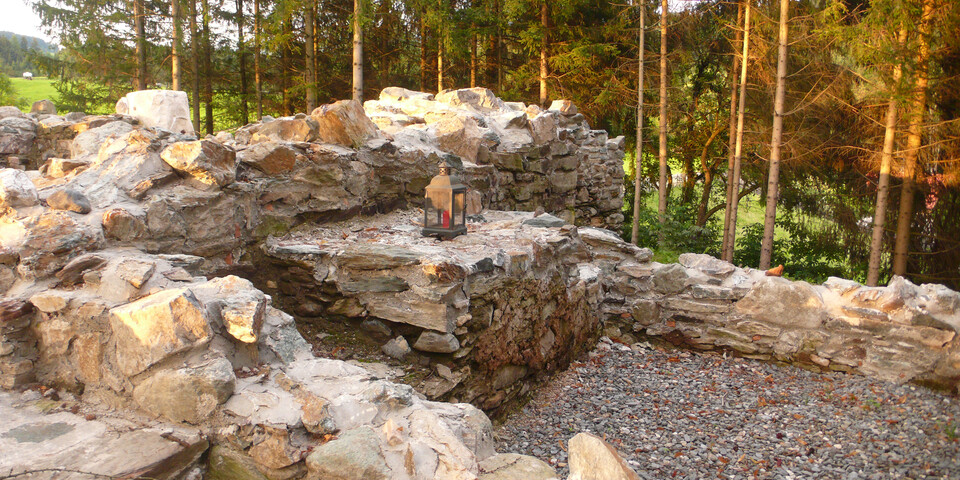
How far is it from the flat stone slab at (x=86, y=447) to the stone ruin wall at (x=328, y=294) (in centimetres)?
9

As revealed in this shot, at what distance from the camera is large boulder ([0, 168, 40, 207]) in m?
3.39

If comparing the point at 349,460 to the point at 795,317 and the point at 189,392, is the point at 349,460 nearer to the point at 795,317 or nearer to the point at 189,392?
the point at 189,392

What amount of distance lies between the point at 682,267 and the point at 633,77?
26.3 feet

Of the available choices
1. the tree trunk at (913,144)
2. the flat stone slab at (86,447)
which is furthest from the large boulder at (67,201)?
the tree trunk at (913,144)

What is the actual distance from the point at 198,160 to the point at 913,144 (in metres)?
9.00

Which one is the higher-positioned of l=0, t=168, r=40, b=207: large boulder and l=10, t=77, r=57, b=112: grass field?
l=10, t=77, r=57, b=112: grass field

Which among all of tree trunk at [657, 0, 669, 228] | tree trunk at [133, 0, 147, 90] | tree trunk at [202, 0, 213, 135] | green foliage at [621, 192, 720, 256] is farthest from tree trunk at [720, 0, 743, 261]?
tree trunk at [202, 0, 213, 135]

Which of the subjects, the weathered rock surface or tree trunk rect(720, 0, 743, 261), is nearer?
the weathered rock surface

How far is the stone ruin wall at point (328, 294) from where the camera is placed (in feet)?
8.67

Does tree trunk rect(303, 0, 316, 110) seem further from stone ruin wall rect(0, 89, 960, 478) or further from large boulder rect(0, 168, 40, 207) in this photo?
large boulder rect(0, 168, 40, 207)

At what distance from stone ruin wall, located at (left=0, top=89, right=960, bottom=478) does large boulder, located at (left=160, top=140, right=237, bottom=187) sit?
0.05 ft

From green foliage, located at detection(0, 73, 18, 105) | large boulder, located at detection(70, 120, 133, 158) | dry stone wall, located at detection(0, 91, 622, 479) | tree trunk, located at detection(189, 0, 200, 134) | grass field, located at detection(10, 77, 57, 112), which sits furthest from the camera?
grass field, located at detection(10, 77, 57, 112)

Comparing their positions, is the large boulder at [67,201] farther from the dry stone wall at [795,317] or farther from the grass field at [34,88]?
the grass field at [34,88]

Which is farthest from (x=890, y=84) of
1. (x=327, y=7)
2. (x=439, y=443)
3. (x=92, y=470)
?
(x=327, y=7)
